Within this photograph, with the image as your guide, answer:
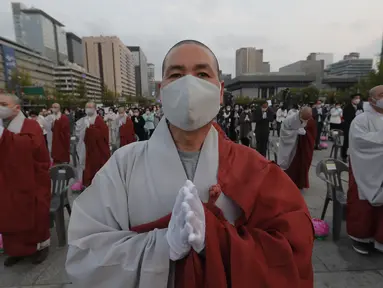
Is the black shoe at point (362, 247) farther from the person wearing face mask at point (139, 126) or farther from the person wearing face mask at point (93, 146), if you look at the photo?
the person wearing face mask at point (139, 126)

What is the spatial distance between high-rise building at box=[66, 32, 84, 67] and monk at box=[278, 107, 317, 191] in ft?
420

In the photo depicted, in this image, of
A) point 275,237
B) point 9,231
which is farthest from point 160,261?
point 9,231

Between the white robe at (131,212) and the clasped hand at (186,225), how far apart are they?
63mm

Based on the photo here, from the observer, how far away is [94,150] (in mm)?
5742

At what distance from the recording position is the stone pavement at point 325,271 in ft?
8.86

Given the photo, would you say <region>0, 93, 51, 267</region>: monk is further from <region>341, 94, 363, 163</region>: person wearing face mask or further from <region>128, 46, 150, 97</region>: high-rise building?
<region>128, 46, 150, 97</region>: high-rise building

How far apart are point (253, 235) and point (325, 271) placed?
2427mm

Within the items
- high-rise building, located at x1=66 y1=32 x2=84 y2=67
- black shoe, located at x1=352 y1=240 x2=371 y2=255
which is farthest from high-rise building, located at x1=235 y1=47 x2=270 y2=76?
black shoe, located at x1=352 y1=240 x2=371 y2=255

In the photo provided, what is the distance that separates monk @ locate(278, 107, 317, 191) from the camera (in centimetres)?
548

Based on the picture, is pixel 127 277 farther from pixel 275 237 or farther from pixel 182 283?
pixel 275 237

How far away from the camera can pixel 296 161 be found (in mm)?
5691

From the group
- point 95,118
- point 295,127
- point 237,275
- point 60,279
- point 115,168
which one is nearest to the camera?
point 237,275

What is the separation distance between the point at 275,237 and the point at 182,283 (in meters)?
0.38

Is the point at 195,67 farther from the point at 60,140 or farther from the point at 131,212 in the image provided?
the point at 60,140
